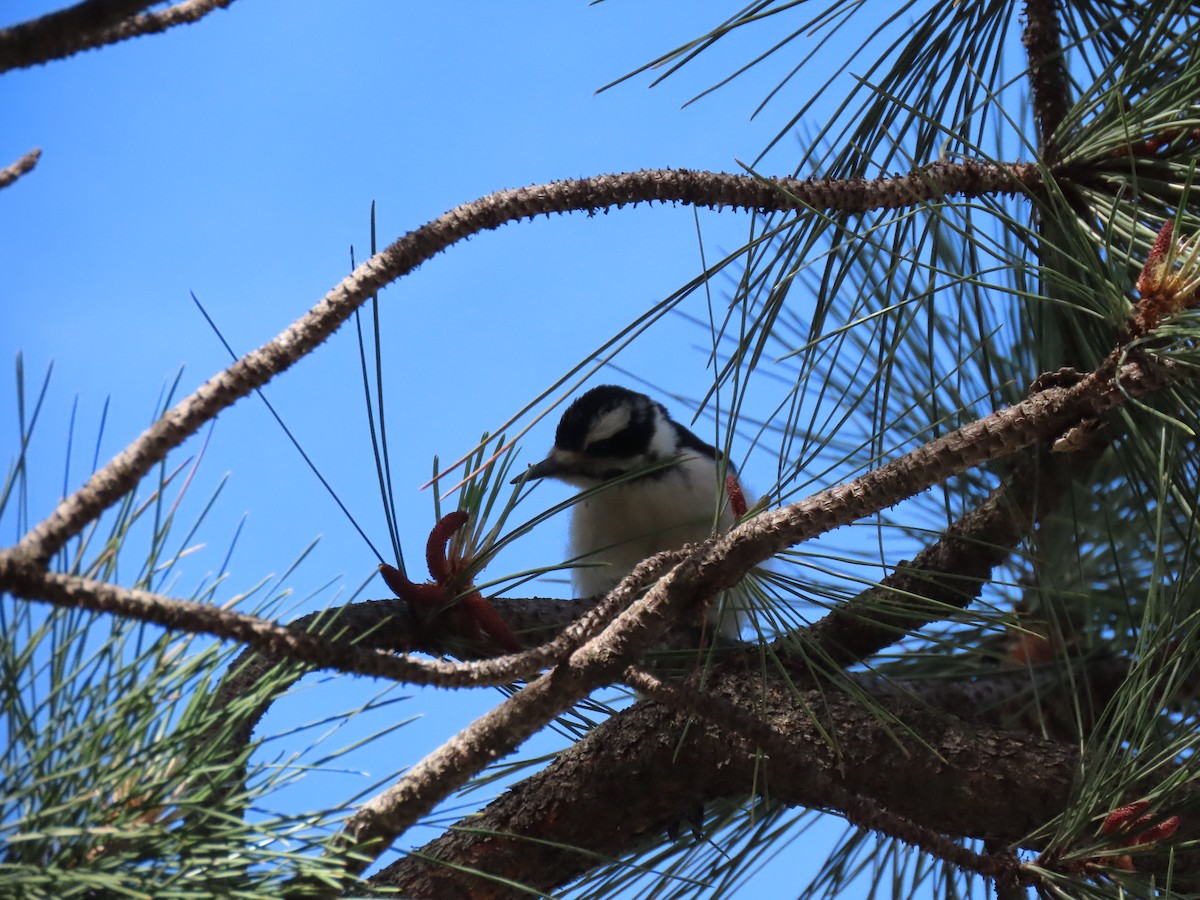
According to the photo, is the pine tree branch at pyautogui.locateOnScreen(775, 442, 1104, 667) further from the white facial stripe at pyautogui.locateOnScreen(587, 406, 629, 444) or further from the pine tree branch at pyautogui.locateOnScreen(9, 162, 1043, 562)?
the white facial stripe at pyautogui.locateOnScreen(587, 406, 629, 444)

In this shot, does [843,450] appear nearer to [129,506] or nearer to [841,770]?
[841,770]

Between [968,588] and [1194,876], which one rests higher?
[968,588]

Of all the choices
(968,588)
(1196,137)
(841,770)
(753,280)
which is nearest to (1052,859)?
(841,770)

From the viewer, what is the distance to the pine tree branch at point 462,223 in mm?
824

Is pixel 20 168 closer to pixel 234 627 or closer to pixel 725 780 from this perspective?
pixel 234 627

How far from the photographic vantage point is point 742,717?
1.29 m

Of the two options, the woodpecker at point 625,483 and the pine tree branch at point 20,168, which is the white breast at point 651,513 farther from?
the pine tree branch at point 20,168

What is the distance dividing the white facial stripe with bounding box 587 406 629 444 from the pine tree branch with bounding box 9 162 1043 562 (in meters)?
1.59

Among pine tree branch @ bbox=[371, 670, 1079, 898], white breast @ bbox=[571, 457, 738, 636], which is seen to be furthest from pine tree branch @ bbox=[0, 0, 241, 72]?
white breast @ bbox=[571, 457, 738, 636]

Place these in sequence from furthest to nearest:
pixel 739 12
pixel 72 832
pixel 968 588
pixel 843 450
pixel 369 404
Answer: pixel 843 450, pixel 968 588, pixel 739 12, pixel 369 404, pixel 72 832

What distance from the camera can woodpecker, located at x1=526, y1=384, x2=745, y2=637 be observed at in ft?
9.07

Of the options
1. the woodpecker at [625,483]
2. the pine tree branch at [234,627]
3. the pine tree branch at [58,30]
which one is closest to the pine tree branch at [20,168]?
the pine tree branch at [58,30]

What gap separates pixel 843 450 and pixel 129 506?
181 centimetres

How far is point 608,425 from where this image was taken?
10.1 feet
